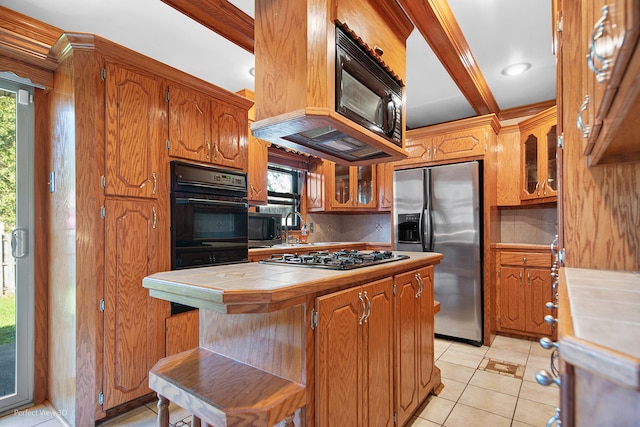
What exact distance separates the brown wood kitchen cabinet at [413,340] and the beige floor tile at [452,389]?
100 mm

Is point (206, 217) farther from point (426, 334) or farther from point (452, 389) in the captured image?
point (452, 389)

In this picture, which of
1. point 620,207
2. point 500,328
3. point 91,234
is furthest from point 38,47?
point 500,328

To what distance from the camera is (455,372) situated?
2664 mm

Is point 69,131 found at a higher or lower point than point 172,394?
higher

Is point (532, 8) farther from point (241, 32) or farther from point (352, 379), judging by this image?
point (352, 379)

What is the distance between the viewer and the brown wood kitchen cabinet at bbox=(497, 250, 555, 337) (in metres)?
3.23

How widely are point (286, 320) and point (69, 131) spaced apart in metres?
1.78

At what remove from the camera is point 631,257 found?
1346 mm

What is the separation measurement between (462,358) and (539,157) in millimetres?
2125

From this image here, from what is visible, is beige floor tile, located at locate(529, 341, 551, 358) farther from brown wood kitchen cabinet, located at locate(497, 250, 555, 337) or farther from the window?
the window

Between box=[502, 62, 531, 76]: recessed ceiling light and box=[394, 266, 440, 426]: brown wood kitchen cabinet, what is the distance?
1.92m

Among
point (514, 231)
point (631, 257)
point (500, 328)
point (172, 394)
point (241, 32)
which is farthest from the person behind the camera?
point (514, 231)

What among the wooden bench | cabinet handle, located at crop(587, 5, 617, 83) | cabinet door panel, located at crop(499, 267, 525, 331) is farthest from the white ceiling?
the wooden bench

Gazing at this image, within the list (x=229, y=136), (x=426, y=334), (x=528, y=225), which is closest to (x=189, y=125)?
(x=229, y=136)
